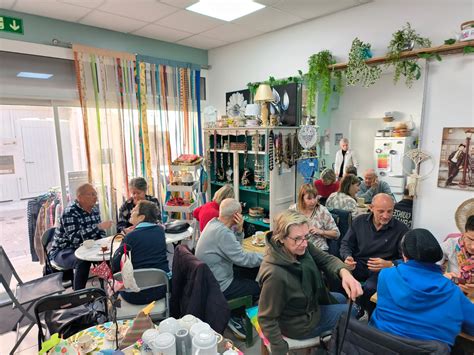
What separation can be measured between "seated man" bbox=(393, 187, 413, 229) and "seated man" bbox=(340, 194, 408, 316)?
59 centimetres

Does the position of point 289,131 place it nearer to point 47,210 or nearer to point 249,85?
point 249,85

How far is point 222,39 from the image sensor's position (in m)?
4.52

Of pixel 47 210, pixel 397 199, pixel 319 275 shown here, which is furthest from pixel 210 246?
pixel 47 210

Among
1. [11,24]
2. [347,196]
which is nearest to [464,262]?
[347,196]

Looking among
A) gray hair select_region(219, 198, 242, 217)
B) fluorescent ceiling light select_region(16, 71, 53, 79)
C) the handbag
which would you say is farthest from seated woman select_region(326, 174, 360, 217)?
fluorescent ceiling light select_region(16, 71, 53, 79)

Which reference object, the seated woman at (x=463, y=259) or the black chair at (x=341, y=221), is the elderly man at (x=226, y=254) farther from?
the seated woman at (x=463, y=259)

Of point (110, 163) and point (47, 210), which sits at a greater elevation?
point (110, 163)

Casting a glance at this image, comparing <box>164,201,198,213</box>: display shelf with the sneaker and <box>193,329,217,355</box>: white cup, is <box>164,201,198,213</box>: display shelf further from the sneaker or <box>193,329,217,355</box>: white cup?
<box>193,329,217,355</box>: white cup

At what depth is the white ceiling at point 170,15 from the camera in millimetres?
3209

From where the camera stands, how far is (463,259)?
2.04 metres

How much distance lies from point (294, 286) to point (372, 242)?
1176 mm

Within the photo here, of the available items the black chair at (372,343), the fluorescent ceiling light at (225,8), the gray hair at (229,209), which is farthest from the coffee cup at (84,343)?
the fluorescent ceiling light at (225,8)

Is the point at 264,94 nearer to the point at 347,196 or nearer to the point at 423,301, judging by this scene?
the point at 347,196

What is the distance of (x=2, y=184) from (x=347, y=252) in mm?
3909
